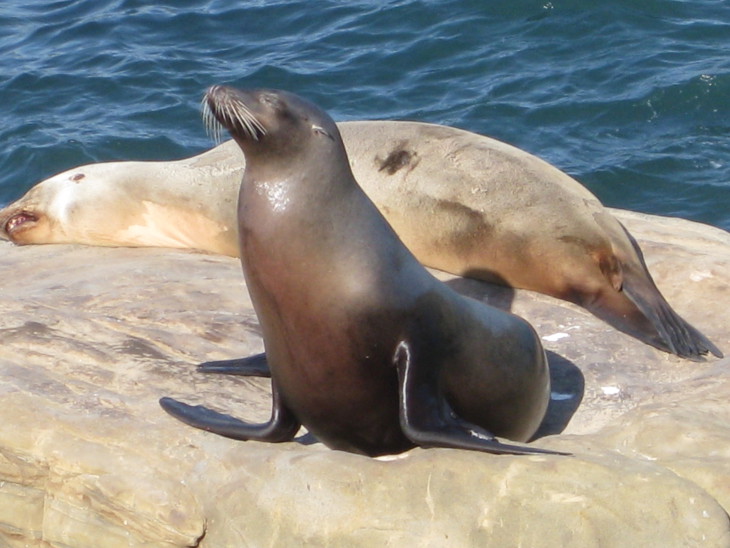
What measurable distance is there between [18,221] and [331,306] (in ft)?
14.6

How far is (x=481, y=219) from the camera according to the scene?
688cm

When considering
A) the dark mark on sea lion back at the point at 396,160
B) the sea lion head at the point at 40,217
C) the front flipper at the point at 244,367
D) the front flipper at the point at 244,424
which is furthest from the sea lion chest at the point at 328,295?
the sea lion head at the point at 40,217

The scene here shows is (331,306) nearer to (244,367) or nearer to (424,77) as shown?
(244,367)

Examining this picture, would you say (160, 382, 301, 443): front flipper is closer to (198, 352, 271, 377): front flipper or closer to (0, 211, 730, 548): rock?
(0, 211, 730, 548): rock

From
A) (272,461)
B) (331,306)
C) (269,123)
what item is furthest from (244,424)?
(269,123)

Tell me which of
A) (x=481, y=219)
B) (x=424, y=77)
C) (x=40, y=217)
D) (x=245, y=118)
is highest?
(x=245, y=118)

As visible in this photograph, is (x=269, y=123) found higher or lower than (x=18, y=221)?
higher

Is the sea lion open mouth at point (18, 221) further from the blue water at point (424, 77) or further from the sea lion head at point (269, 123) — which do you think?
the sea lion head at point (269, 123)

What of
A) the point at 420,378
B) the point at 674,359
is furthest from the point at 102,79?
the point at 420,378

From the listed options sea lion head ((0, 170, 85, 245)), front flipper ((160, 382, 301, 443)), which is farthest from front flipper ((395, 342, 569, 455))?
sea lion head ((0, 170, 85, 245))

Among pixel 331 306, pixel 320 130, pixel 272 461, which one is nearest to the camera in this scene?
pixel 272 461

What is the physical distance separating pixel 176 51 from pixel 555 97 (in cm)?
463

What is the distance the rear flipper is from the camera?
6.10m

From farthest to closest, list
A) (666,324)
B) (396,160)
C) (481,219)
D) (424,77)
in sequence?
(424,77)
(396,160)
(481,219)
(666,324)
